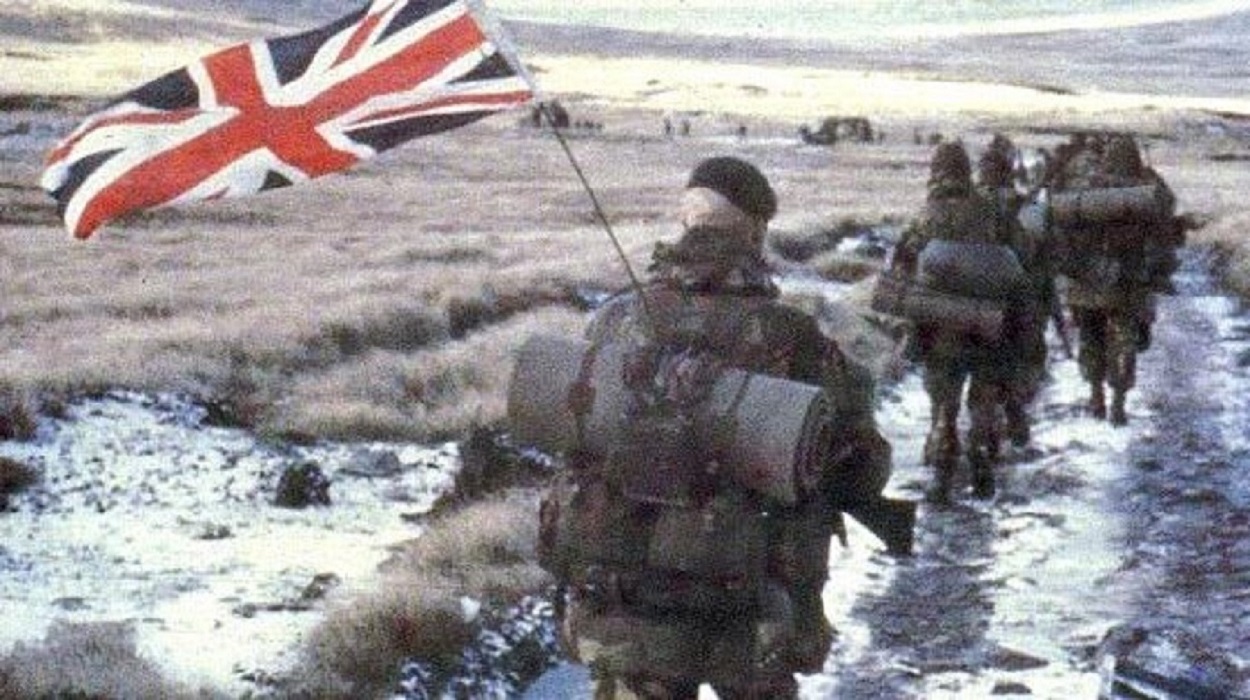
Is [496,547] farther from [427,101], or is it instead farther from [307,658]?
[427,101]

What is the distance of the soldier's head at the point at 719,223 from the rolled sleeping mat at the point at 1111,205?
8023 mm

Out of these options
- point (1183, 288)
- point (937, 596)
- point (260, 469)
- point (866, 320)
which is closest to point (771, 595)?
point (937, 596)

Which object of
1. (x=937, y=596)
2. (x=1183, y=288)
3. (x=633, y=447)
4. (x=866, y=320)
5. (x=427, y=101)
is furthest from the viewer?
(x=1183, y=288)

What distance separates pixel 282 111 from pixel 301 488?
4.38 metres

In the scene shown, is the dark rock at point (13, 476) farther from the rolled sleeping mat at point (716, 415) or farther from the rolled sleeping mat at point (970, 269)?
the rolled sleeping mat at point (716, 415)

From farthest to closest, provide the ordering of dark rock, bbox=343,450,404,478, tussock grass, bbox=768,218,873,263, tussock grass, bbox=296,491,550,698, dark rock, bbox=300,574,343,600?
1. tussock grass, bbox=768,218,873,263
2. dark rock, bbox=343,450,404,478
3. dark rock, bbox=300,574,343,600
4. tussock grass, bbox=296,491,550,698

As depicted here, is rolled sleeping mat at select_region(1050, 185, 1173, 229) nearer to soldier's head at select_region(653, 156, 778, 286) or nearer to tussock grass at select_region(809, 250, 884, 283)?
soldier's head at select_region(653, 156, 778, 286)

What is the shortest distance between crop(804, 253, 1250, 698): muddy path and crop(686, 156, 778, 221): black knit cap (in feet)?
8.32

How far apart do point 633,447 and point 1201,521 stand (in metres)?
6.15

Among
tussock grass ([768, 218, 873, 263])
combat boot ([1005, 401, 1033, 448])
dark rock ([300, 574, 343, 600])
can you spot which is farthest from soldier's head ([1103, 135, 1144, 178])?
tussock grass ([768, 218, 873, 263])

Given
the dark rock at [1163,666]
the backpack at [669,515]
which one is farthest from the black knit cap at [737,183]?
the dark rock at [1163,666]

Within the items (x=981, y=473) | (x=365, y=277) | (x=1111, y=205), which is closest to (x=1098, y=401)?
(x=1111, y=205)

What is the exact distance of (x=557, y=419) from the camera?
549cm

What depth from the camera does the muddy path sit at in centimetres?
762
